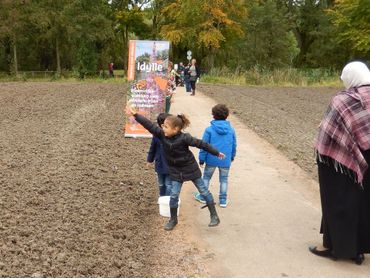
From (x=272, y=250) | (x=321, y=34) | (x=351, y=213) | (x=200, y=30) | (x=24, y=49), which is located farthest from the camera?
(x=24, y=49)

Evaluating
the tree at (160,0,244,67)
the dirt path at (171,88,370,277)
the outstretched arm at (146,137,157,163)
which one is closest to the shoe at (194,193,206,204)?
the dirt path at (171,88,370,277)

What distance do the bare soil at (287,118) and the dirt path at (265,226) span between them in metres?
0.92

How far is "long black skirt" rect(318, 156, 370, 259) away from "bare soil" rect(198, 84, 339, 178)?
4174 millimetres

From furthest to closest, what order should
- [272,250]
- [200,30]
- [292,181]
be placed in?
[200,30], [292,181], [272,250]

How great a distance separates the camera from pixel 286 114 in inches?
A: 745

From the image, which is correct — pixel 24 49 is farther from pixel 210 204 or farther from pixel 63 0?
pixel 210 204

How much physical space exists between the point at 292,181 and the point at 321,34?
49169 mm

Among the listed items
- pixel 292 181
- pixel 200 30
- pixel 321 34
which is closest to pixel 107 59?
pixel 200 30

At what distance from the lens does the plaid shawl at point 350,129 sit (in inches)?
198

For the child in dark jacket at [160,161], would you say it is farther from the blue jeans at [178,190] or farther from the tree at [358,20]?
the tree at [358,20]

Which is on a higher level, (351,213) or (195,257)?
(351,213)

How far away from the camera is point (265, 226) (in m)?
6.54

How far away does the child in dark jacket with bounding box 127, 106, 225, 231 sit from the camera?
606 centimetres

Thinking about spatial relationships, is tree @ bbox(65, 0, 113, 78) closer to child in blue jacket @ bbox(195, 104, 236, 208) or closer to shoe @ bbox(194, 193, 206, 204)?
shoe @ bbox(194, 193, 206, 204)
